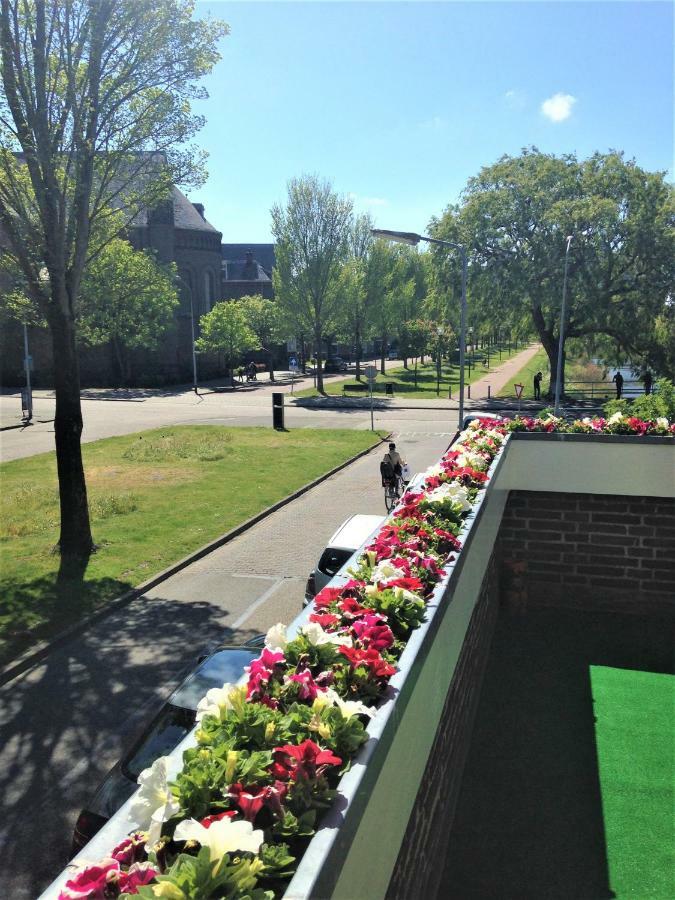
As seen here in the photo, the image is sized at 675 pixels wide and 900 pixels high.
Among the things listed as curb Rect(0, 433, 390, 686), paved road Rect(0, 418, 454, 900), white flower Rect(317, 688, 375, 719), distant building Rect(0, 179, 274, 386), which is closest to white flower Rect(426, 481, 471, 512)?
white flower Rect(317, 688, 375, 719)

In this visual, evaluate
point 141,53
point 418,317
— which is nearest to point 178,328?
point 418,317

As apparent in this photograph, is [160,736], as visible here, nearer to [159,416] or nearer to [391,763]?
[391,763]

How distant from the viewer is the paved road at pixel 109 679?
234 inches

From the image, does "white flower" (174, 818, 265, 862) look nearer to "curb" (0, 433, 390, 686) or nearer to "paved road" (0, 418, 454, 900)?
"paved road" (0, 418, 454, 900)

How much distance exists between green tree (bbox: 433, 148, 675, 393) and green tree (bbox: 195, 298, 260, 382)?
20505 millimetres

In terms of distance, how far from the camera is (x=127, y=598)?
36.6 feet

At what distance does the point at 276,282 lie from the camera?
48438mm

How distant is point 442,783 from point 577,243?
128 ft

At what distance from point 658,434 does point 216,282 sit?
6259 centimetres

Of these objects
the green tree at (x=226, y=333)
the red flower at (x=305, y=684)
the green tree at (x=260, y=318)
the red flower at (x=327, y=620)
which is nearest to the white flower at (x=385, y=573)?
the red flower at (x=327, y=620)

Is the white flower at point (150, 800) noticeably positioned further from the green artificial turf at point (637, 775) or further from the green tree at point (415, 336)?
the green tree at point (415, 336)

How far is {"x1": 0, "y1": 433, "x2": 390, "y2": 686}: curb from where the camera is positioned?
8.73 m

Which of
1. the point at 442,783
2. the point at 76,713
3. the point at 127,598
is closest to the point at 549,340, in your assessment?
the point at 127,598

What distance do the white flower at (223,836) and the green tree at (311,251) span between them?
46278mm
